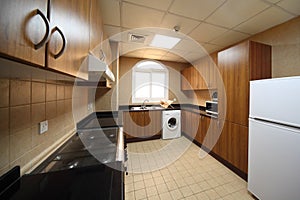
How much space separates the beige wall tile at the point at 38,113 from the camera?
0.84 metres

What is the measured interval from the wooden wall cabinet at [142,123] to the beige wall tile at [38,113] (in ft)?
7.37

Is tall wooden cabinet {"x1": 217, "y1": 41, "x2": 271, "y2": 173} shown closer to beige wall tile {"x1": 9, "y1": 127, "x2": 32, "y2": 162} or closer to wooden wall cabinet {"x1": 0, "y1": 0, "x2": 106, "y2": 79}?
wooden wall cabinet {"x1": 0, "y1": 0, "x2": 106, "y2": 79}

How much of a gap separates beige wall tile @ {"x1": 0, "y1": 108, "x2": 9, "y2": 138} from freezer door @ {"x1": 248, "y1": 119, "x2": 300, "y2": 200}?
218 cm

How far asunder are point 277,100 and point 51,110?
2.21 meters

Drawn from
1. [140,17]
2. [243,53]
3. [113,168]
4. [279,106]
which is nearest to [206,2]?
[140,17]

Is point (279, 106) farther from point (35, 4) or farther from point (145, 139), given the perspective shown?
point (145, 139)

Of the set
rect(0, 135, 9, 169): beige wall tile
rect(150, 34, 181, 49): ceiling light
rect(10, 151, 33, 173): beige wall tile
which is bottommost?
rect(10, 151, 33, 173): beige wall tile

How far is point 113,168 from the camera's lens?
2.70 feet

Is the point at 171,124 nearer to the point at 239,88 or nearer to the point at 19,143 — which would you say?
the point at 239,88

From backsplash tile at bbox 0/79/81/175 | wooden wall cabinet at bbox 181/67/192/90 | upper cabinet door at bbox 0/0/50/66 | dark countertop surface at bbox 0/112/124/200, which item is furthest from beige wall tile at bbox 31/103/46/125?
wooden wall cabinet at bbox 181/67/192/90

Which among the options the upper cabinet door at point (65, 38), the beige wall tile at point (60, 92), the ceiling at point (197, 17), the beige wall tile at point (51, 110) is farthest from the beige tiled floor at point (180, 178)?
the ceiling at point (197, 17)

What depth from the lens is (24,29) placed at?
33 centimetres

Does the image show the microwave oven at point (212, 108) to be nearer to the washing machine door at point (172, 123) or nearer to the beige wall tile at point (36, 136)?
the washing machine door at point (172, 123)

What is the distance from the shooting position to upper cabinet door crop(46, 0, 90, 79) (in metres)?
0.47
